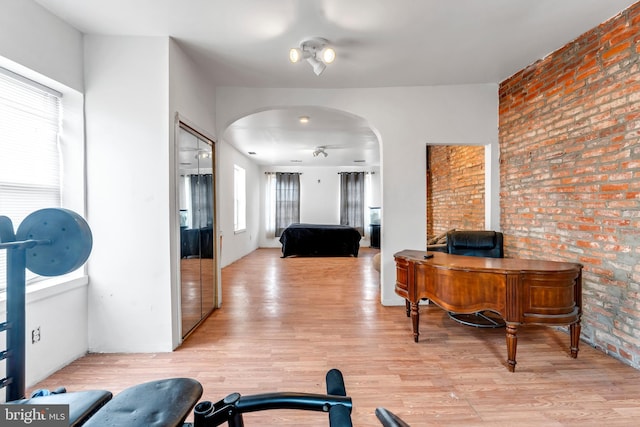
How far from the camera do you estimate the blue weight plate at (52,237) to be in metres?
1.37

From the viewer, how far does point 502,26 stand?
2471 millimetres

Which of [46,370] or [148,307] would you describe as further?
[148,307]

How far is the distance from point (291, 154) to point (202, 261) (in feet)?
16.0

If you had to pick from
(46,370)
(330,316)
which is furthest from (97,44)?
(330,316)

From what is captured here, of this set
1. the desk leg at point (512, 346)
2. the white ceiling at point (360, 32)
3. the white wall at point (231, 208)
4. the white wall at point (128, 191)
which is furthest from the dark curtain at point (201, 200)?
the desk leg at point (512, 346)

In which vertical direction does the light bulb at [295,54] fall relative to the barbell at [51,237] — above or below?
above

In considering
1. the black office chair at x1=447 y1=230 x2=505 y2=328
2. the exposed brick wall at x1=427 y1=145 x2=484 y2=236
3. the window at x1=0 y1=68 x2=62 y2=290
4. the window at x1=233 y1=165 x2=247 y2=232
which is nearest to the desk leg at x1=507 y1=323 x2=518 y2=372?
the black office chair at x1=447 y1=230 x2=505 y2=328

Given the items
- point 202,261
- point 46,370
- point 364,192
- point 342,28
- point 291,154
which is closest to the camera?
point 46,370

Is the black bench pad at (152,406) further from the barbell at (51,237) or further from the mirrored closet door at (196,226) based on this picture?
the mirrored closet door at (196,226)

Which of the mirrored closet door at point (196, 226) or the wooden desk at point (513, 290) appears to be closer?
the wooden desk at point (513, 290)

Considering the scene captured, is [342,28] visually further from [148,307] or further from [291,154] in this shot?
[291,154]

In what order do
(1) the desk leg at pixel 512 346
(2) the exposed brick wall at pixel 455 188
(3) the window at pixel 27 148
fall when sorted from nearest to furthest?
(3) the window at pixel 27 148, (1) the desk leg at pixel 512 346, (2) the exposed brick wall at pixel 455 188

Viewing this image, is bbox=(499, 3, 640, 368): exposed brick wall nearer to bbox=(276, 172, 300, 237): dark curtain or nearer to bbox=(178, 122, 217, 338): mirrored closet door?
bbox=(178, 122, 217, 338): mirrored closet door

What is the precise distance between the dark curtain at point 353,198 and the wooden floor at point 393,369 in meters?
Answer: 6.03
